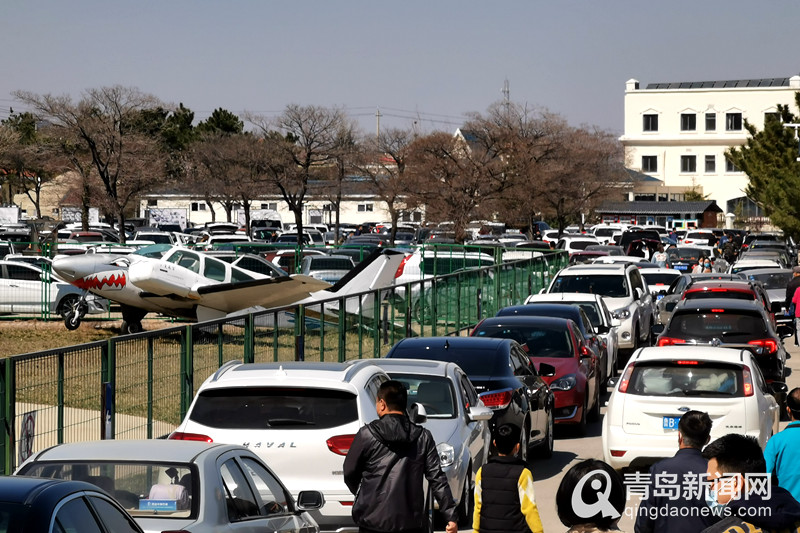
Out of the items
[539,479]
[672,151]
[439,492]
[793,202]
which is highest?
[672,151]

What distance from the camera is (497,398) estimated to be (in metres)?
13.3

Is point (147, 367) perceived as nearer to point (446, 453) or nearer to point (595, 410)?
point (446, 453)

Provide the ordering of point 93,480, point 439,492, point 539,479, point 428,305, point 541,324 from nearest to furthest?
point 93,480 → point 439,492 → point 539,479 → point 541,324 → point 428,305

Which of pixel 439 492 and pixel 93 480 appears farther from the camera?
pixel 439 492

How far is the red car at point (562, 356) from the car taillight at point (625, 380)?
140 inches

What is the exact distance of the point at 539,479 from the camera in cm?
1375

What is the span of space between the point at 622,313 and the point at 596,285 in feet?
5.31

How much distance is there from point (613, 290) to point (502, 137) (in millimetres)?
36557

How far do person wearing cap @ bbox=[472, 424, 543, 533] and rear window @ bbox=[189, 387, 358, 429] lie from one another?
2.63 meters

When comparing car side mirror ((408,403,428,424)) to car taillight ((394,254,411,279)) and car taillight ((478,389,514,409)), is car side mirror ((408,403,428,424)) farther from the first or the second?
car taillight ((394,254,411,279))

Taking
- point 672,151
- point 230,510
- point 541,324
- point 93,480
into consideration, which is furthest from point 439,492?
point 672,151

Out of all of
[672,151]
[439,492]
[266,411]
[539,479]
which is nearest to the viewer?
[439,492]

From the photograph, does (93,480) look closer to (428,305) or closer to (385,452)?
(385,452)

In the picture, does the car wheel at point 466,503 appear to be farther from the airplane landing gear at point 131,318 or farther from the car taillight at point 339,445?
the airplane landing gear at point 131,318
